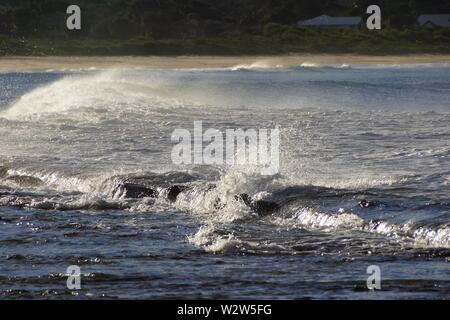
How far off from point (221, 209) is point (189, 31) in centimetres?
6813

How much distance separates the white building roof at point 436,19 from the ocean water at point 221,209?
54650 mm

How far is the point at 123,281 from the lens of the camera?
14.3m

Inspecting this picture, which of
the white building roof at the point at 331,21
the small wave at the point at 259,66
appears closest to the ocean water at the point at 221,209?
the small wave at the point at 259,66

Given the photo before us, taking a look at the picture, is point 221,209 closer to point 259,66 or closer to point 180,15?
point 259,66

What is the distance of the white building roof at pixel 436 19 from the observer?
92219 millimetres

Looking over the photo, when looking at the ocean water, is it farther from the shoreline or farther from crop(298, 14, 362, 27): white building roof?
crop(298, 14, 362, 27): white building roof

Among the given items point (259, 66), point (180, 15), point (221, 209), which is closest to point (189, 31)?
point (180, 15)

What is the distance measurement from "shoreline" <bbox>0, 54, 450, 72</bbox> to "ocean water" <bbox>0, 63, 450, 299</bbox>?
95.2ft

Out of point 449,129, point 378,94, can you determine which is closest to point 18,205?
point 449,129

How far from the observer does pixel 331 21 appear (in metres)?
93.4

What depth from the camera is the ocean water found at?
14.3m

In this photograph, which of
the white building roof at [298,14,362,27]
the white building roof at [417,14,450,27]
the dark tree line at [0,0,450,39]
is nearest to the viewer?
the dark tree line at [0,0,450,39]

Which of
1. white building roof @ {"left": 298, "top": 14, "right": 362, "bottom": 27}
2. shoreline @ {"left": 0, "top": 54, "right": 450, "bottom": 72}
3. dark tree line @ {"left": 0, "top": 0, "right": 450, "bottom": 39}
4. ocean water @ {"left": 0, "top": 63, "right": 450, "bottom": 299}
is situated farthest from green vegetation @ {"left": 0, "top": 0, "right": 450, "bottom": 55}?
ocean water @ {"left": 0, "top": 63, "right": 450, "bottom": 299}
